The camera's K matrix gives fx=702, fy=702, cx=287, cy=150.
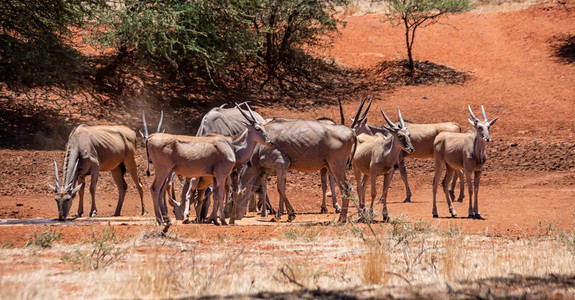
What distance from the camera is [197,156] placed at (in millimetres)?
11977

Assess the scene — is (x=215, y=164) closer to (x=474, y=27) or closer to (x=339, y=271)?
(x=339, y=271)

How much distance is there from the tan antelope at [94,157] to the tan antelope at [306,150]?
143 inches

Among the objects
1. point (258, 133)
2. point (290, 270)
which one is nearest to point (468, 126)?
point (258, 133)

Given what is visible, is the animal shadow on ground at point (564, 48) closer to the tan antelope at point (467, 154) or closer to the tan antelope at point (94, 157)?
A: the tan antelope at point (467, 154)

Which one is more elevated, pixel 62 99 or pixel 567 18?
pixel 567 18

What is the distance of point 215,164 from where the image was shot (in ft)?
40.0

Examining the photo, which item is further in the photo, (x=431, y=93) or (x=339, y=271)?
(x=431, y=93)

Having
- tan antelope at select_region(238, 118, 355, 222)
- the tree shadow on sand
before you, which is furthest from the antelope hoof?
the tree shadow on sand

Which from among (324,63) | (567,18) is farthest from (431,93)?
(567,18)

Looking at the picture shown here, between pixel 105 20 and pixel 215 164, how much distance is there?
14.3m

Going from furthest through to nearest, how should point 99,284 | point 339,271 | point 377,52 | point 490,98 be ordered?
point 377,52 → point 490,98 → point 339,271 → point 99,284

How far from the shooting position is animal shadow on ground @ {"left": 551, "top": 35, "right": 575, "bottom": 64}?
114 ft

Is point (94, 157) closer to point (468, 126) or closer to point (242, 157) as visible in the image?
point (242, 157)

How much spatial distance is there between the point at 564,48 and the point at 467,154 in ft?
81.1
